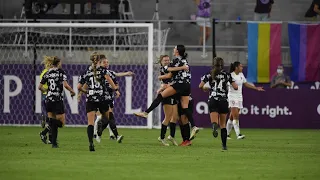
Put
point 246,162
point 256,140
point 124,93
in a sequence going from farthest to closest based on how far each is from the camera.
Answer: point 124,93 → point 256,140 → point 246,162

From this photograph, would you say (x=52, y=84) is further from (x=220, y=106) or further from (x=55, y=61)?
(x=220, y=106)

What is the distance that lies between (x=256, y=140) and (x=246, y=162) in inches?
312

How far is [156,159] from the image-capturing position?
1716cm

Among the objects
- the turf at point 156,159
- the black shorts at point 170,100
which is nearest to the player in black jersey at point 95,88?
the turf at point 156,159

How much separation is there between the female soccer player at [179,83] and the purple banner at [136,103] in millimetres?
9276

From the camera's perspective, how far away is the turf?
14.2m

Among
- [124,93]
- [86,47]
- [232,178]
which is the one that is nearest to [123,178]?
[232,178]

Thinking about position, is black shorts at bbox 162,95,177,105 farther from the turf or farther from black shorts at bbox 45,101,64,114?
black shorts at bbox 45,101,64,114

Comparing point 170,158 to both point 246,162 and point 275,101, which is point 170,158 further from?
point 275,101

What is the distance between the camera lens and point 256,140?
2450cm

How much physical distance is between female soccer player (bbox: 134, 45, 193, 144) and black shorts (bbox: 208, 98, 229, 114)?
1440mm

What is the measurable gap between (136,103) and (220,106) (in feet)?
36.8

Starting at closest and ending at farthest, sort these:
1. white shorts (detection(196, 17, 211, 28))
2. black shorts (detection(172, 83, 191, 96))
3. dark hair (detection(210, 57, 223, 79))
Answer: dark hair (detection(210, 57, 223, 79)) → black shorts (detection(172, 83, 191, 96)) → white shorts (detection(196, 17, 211, 28))

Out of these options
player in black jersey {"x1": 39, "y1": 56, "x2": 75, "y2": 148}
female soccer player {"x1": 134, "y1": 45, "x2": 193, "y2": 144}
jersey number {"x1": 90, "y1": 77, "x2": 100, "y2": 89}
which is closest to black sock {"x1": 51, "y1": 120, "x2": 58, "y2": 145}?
player in black jersey {"x1": 39, "y1": 56, "x2": 75, "y2": 148}
